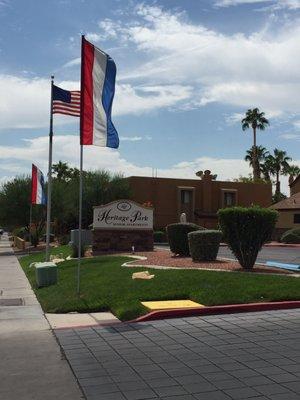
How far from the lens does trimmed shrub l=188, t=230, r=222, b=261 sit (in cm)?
1705

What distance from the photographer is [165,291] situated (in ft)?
39.1

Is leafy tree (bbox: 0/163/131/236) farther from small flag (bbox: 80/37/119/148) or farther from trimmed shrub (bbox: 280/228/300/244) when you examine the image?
small flag (bbox: 80/37/119/148)

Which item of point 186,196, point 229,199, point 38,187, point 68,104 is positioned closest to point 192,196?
point 186,196

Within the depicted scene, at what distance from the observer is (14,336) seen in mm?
9047

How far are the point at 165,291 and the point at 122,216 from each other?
42.1 ft

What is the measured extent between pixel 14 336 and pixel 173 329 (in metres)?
2.54

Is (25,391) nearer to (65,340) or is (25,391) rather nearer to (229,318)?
(65,340)

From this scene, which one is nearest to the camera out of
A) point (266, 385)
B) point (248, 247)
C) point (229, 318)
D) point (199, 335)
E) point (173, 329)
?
point (266, 385)

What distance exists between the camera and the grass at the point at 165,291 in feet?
36.1

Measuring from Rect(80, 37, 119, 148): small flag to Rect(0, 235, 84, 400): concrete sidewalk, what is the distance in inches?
157

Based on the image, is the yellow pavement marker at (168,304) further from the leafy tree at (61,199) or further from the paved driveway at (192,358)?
the leafy tree at (61,199)

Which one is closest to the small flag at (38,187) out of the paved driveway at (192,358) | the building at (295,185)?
the paved driveway at (192,358)

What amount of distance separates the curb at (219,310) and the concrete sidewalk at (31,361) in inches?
73.5

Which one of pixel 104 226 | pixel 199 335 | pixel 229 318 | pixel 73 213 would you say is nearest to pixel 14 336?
pixel 199 335
